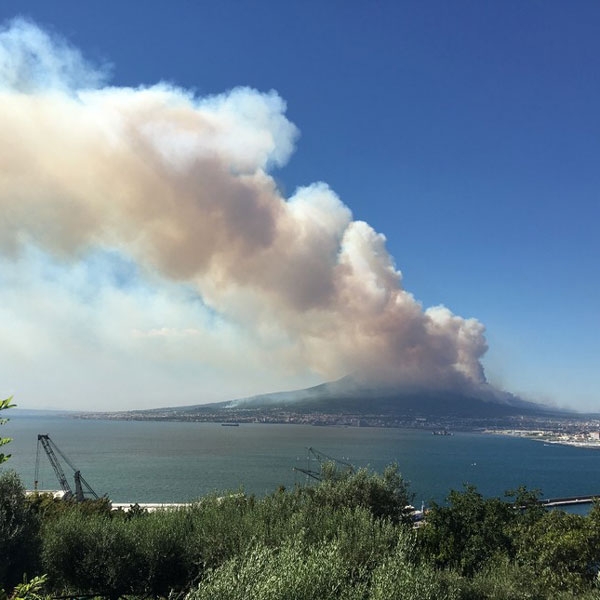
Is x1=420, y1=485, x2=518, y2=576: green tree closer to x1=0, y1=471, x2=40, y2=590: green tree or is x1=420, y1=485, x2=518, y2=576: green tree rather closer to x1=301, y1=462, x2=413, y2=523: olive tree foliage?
x1=301, y1=462, x2=413, y2=523: olive tree foliage

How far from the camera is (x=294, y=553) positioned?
11.7m

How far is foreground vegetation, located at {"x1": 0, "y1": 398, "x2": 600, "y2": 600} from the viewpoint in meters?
11.1

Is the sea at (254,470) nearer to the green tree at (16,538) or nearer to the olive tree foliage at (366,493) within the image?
the olive tree foliage at (366,493)

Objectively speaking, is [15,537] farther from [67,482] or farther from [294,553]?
[67,482]

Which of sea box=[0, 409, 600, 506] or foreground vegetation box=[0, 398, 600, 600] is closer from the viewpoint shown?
foreground vegetation box=[0, 398, 600, 600]

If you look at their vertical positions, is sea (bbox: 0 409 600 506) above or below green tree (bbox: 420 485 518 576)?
below

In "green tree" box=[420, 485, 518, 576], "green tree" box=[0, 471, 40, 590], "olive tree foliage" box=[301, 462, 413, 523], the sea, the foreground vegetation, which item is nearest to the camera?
the foreground vegetation

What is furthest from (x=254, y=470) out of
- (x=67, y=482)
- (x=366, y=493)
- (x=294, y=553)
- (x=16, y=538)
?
(x=294, y=553)

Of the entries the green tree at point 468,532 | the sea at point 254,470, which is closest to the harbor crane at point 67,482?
the sea at point 254,470

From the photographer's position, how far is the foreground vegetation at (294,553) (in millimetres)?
11102

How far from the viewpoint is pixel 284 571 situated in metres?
10.5

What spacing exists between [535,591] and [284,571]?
8.54 metres

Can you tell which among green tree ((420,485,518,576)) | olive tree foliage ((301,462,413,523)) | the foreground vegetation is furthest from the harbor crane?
green tree ((420,485,518,576))

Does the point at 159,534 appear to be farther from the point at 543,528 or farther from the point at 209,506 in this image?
the point at 543,528
